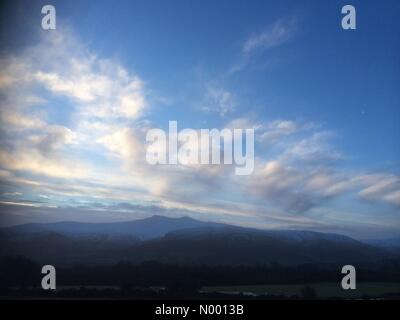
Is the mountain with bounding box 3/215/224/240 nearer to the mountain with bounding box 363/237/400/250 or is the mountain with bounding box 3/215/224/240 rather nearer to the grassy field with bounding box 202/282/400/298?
the grassy field with bounding box 202/282/400/298

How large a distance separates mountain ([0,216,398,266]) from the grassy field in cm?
14

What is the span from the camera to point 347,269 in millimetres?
2934

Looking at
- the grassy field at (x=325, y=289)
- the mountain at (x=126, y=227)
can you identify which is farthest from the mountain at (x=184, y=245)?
the grassy field at (x=325, y=289)

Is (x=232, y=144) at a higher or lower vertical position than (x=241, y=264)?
higher

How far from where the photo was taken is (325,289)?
292 centimetres

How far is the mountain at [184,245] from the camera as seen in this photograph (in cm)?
292

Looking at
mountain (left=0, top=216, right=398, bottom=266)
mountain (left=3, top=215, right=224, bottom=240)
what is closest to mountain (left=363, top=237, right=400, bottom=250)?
mountain (left=0, top=216, right=398, bottom=266)

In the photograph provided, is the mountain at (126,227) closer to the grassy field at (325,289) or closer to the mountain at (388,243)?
the grassy field at (325,289)

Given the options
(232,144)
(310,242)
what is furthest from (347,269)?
(232,144)

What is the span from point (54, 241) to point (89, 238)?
0.20 m

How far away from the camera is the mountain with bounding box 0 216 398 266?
2922 mm

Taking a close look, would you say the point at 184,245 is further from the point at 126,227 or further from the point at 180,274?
the point at 126,227
